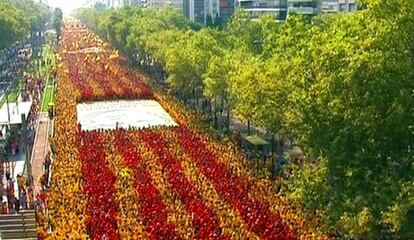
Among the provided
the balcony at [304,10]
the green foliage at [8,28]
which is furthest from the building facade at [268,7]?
the green foliage at [8,28]

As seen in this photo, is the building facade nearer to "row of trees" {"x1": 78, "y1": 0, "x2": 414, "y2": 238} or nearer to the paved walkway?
the paved walkway

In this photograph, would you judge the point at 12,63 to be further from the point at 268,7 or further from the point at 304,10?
the point at 304,10

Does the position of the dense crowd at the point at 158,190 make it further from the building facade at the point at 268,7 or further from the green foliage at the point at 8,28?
the building facade at the point at 268,7

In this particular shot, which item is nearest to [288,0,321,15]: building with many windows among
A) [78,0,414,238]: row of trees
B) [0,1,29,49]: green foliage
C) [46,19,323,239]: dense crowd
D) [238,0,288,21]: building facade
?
[238,0,288,21]: building facade

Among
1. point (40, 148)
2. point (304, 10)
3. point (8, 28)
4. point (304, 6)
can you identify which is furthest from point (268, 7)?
point (40, 148)

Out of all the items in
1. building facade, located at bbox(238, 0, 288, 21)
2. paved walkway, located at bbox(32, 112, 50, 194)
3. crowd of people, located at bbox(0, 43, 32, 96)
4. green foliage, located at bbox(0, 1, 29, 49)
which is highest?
building facade, located at bbox(238, 0, 288, 21)

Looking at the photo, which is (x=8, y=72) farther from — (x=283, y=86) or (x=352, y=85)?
(x=352, y=85)

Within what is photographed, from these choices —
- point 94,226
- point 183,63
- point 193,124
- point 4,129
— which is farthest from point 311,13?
point 94,226

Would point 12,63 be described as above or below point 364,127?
below
